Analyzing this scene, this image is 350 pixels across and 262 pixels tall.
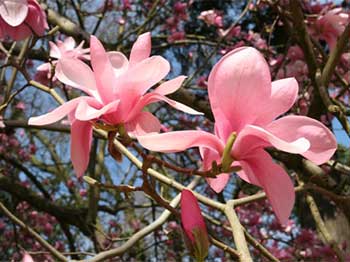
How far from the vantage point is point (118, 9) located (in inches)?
187

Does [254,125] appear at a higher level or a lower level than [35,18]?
lower

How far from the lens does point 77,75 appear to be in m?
0.78

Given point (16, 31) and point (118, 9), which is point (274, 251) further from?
point (16, 31)

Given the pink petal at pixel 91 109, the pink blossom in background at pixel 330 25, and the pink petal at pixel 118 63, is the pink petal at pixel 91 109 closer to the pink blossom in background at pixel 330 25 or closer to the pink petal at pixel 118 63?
the pink petal at pixel 118 63

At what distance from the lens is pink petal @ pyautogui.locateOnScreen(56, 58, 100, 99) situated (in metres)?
0.77

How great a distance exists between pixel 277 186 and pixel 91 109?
252 millimetres

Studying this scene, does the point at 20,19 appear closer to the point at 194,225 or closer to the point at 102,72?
the point at 102,72

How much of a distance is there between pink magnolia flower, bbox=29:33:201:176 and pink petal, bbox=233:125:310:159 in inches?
3.1

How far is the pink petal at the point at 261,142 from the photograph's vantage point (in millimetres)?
626

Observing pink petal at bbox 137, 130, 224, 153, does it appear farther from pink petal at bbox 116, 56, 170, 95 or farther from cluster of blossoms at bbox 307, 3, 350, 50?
cluster of blossoms at bbox 307, 3, 350, 50

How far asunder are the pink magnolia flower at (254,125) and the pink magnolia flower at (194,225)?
69mm

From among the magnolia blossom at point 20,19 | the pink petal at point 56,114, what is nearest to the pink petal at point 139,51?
the pink petal at point 56,114

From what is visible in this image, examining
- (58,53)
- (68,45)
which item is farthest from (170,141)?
(68,45)

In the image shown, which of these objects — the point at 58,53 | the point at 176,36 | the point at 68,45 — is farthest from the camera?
the point at 176,36
